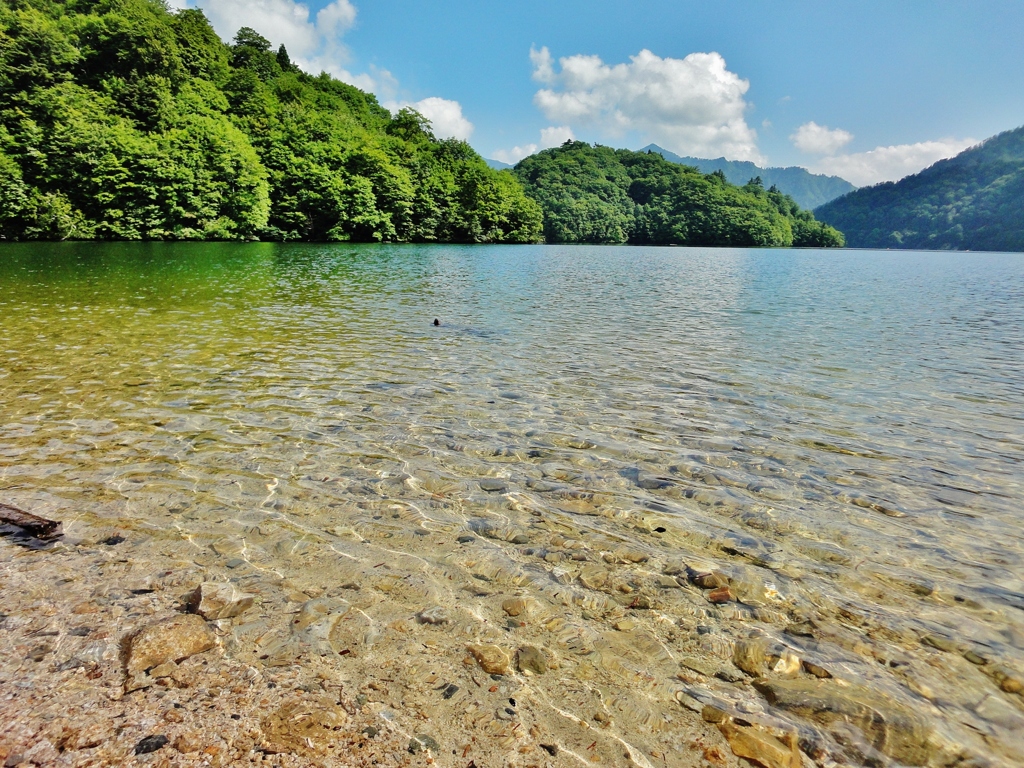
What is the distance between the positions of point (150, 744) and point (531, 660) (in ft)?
6.88

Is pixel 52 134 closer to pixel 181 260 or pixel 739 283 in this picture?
pixel 181 260

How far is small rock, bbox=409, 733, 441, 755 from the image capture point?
268 centimetres

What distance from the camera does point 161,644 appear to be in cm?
330

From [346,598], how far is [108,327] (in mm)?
14069

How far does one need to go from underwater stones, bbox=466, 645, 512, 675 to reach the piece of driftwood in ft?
12.9

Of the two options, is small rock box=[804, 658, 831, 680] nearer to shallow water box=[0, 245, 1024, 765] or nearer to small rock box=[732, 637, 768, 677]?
shallow water box=[0, 245, 1024, 765]

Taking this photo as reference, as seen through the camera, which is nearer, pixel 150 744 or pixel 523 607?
pixel 150 744

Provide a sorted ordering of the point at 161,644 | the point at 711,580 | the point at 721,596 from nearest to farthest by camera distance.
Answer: the point at 161,644, the point at 721,596, the point at 711,580

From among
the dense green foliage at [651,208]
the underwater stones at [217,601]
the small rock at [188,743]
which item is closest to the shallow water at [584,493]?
the underwater stones at [217,601]

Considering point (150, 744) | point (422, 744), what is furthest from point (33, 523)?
point (422, 744)

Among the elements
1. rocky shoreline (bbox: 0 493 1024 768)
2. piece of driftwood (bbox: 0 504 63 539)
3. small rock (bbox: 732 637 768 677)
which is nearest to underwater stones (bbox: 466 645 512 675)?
rocky shoreline (bbox: 0 493 1024 768)

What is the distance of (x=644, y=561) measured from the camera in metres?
4.57

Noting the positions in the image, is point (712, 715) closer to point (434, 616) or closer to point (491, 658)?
point (491, 658)

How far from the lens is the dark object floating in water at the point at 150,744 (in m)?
2.54
